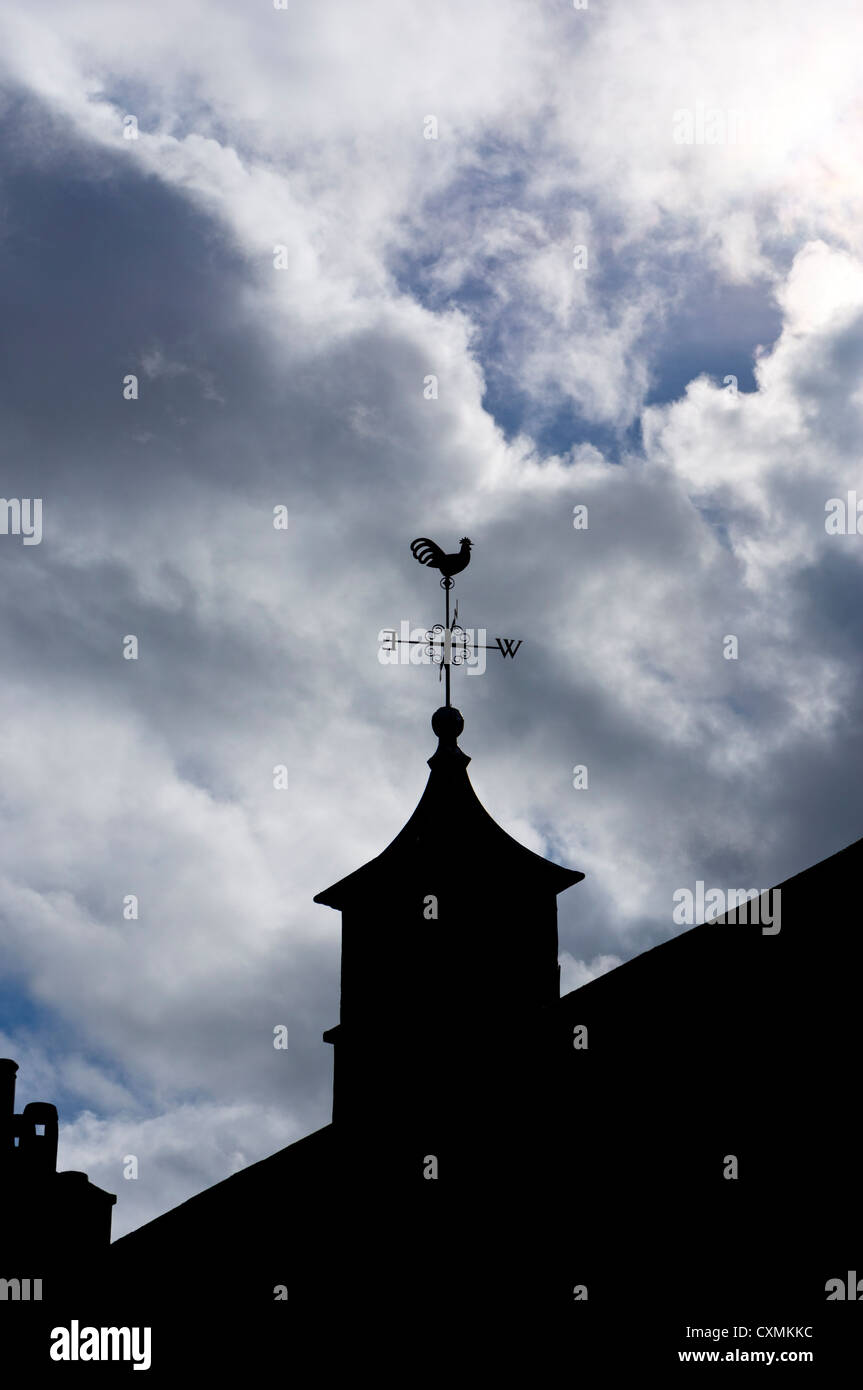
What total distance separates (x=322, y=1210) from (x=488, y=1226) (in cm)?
347

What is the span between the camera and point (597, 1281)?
46.1 ft

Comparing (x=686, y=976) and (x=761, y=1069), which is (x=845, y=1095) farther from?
(x=686, y=976)

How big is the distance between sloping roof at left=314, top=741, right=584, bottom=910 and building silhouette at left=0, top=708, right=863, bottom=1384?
0.13 feet

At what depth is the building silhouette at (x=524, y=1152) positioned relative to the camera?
1252 centimetres

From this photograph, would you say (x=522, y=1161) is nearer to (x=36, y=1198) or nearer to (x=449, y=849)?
(x=449, y=849)

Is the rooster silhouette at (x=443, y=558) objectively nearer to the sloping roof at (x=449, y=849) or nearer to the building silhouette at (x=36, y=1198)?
the sloping roof at (x=449, y=849)

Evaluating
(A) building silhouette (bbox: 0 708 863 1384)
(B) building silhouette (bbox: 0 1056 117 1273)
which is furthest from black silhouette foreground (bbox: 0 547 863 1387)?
(B) building silhouette (bbox: 0 1056 117 1273)

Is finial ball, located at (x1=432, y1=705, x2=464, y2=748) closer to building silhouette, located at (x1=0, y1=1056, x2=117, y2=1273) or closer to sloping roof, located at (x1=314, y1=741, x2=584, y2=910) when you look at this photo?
sloping roof, located at (x1=314, y1=741, x2=584, y2=910)

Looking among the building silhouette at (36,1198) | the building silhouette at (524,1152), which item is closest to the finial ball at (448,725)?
the building silhouette at (524,1152)

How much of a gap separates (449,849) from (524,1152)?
15.3 ft

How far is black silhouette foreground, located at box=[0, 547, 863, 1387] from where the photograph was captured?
491 inches

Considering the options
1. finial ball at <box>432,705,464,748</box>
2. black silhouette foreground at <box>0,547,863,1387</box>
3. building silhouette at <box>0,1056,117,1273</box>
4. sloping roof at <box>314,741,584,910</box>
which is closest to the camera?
black silhouette foreground at <box>0,547,863,1387</box>
